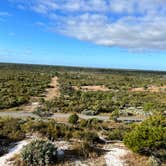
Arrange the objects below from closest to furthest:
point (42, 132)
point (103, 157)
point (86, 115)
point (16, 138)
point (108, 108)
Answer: point (103, 157)
point (16, 138)
point (42, 132)
point (86, 115)
point (108, 108)

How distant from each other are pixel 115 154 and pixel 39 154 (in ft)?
11.2

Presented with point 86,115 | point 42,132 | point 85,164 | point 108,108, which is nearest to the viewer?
point 85,164

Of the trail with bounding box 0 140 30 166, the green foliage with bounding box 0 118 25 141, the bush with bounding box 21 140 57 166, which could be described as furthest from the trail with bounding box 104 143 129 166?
the green foliage with bounding box 0 118 25 141

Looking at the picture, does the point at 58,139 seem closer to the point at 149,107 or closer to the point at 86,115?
the point at 86,115

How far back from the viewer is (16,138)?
44.7 ft

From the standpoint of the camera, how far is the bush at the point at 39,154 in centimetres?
1052

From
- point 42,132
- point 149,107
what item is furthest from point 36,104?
point 42,132

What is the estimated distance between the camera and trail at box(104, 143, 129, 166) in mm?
11148

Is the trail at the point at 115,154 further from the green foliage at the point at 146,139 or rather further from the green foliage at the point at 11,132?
the green foliage at the point at 11,132

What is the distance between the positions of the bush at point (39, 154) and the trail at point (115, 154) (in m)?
2.25

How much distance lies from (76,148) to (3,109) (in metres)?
23.8

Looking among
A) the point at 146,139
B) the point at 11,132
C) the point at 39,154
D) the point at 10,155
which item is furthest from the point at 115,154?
the point at 11,132

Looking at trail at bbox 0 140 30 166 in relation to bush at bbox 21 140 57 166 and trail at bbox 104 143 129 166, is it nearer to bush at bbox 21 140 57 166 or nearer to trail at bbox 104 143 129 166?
bush at bbox 21 140 57 166

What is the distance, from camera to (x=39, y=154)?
10.6 metres
